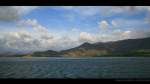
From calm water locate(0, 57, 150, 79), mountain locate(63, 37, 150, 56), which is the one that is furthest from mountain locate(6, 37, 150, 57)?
calm water locate(0, 57, 150, 79)

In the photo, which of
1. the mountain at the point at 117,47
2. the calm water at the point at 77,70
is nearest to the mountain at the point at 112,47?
the mountain at the point at 117,47

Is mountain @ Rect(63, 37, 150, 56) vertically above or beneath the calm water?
above

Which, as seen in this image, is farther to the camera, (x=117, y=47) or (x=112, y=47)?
(x=117, y=47)

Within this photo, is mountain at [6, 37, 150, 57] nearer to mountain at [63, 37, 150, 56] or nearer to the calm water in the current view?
mountain at [63, 37, 150, 56]

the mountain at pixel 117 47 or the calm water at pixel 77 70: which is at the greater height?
the mountain at pixel 117 47

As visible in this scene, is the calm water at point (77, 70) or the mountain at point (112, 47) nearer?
the calm water at point (77, 70)

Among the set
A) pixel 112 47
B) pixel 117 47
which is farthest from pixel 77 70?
pixel 117 47

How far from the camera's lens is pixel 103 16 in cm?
5188

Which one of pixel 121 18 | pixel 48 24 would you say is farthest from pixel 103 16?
pixel 48 24

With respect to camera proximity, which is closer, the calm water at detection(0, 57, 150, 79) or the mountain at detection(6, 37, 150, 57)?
the calm water at detection(0, 57, 150, 79)

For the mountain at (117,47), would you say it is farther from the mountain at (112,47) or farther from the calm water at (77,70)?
the calm water at (77,70)

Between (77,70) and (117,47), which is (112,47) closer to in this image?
(117,47)
